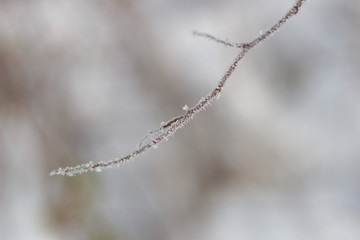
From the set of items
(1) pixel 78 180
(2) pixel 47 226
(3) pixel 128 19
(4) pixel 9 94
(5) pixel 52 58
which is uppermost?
(3) pixel 128 19

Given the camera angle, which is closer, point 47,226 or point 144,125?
point 47,226

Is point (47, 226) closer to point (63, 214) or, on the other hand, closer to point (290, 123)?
point (63, 214)

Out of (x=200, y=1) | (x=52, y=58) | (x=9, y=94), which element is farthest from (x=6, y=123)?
(x=200, y=1)

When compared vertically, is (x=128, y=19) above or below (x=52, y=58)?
Result: above

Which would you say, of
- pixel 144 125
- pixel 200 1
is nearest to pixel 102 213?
pixel 144 125

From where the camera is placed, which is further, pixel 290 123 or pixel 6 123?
pixel 290 123

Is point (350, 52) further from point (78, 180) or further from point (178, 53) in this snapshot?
point (78, 180)

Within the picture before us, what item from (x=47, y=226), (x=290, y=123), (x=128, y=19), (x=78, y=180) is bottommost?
(x=47, y=226)
